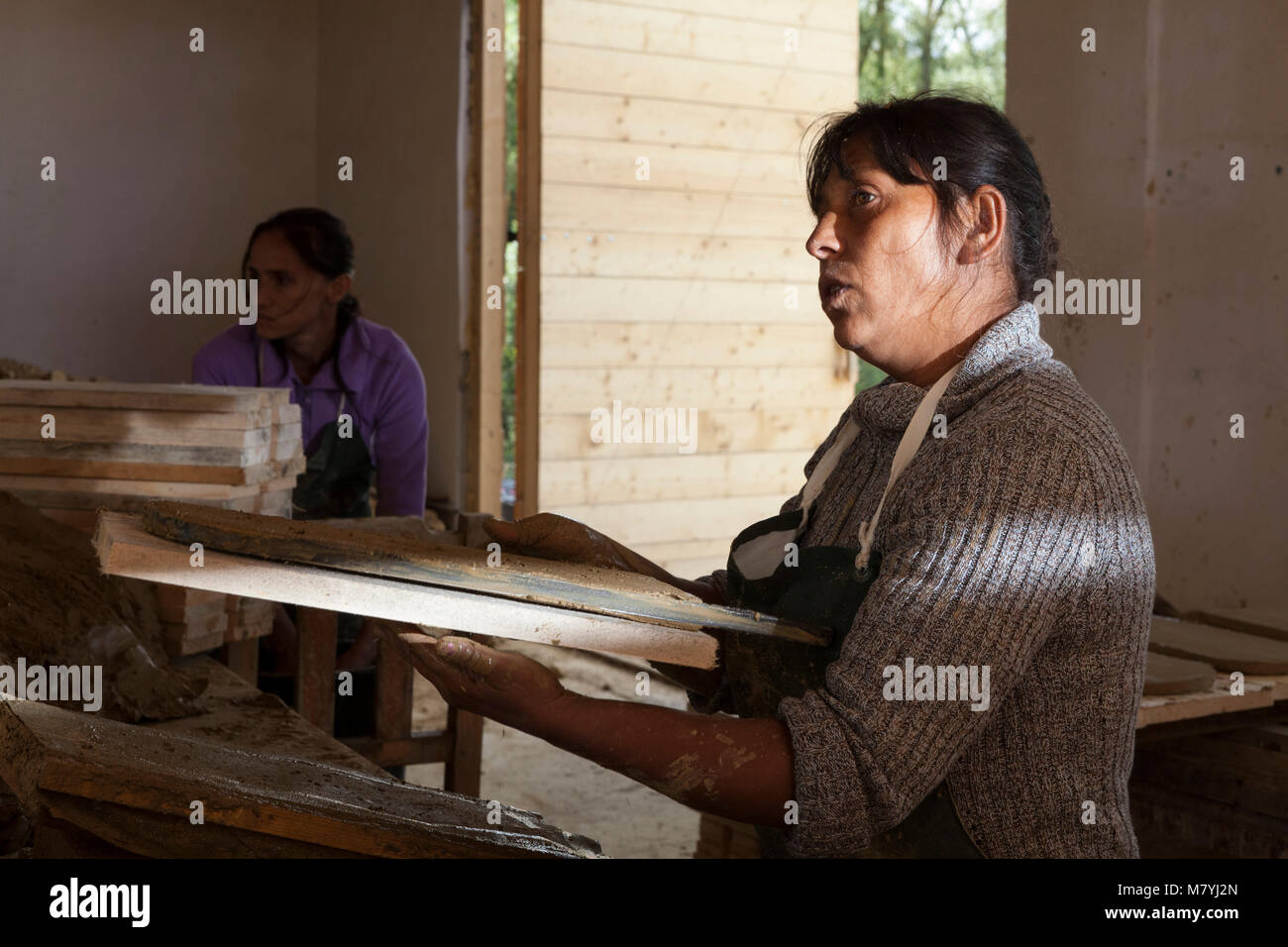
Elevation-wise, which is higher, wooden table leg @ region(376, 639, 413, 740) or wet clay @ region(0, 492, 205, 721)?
wet clay @ region(0, 492, 205, 721)

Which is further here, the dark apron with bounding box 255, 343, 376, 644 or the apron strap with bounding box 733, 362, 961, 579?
the dark apron with bounding box 255, 343, 376, 644

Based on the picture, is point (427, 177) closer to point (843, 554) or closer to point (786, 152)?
point (786, 152)

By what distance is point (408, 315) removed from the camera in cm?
650

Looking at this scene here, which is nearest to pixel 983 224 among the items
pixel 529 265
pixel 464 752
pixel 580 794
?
pixel 464 752

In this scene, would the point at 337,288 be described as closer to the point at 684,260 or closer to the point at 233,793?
the point at 684,260

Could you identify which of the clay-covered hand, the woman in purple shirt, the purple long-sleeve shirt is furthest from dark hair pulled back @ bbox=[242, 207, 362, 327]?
the clay-covered hand

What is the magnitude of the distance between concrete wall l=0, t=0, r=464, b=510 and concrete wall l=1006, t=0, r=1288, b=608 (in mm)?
3188

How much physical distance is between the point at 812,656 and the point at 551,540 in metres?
0.48

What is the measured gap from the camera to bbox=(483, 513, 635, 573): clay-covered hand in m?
1.96

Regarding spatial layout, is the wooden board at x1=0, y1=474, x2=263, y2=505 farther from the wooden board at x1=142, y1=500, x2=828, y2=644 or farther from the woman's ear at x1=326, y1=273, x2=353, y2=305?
the woman's ear at x1=326, y1=273, x2=353, y2=305
